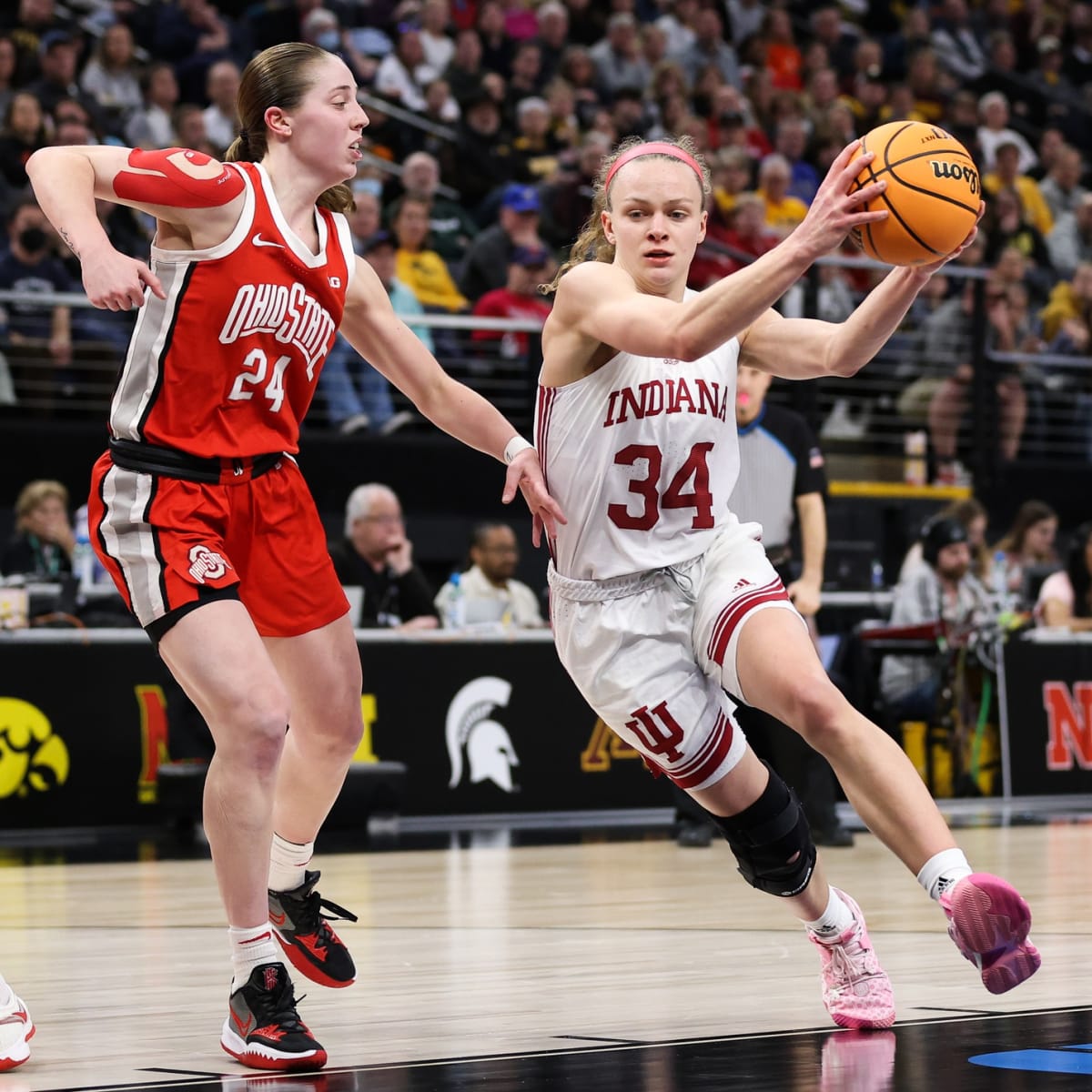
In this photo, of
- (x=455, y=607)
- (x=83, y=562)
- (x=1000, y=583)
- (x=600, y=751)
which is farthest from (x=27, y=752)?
(x=1000, y=583)

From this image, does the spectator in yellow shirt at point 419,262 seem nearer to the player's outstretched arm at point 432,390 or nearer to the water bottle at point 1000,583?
the water bottle at point 1000,583

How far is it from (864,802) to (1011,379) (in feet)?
37.8

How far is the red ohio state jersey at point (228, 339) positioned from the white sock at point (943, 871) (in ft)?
5.46

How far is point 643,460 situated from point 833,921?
113 centimetres

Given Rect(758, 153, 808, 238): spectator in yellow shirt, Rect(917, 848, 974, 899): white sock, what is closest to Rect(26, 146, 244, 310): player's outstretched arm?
Rect(917, 848, 974, 899): white sock

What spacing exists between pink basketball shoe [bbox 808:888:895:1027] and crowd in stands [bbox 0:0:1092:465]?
819 centimetres

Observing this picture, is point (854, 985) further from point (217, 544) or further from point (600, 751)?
point (600, 751)

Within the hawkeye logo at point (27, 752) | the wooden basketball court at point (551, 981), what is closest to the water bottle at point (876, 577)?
the wooden basketball court at point (551, 981)

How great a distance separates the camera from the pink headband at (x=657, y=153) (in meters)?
4.76

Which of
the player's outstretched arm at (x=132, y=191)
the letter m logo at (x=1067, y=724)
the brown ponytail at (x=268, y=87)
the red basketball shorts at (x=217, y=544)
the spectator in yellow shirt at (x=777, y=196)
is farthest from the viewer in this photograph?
the spectator in yellow shirt at (x=777, y=196)

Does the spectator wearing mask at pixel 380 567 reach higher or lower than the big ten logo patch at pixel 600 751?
higher

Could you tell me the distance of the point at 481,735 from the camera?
10477 mm

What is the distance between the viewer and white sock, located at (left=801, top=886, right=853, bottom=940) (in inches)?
180

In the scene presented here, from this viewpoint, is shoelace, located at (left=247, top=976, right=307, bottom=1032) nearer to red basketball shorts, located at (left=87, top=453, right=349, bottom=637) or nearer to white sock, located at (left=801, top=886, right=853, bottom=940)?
red basketball shorts, located at (left=87, top=453, right=349, bottom=637)
